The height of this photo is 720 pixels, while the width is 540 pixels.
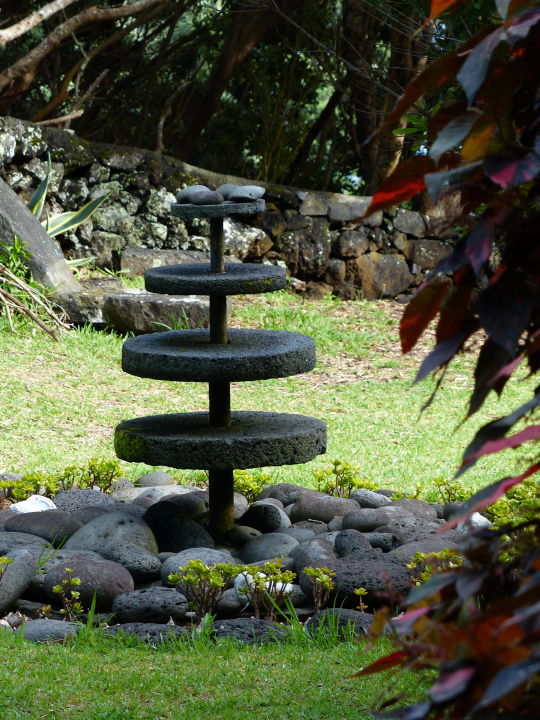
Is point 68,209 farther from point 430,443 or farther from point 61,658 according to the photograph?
point 61,658

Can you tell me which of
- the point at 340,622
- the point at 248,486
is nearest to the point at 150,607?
the point at 340,622

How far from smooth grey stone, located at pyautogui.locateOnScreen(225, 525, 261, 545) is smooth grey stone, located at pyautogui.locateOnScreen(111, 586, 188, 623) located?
0.80 m

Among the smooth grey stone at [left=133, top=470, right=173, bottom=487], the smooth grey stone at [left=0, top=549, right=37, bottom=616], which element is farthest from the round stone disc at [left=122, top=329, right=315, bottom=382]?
the smooth grey stone at [left=133, top=470, right=173, bottom=487]

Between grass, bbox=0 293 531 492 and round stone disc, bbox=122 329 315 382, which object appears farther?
grass, bbox=0 293 531 492

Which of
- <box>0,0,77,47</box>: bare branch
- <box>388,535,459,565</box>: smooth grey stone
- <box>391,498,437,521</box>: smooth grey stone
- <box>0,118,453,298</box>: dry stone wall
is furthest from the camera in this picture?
<box>0,118,453,298</box>: dry stone wall

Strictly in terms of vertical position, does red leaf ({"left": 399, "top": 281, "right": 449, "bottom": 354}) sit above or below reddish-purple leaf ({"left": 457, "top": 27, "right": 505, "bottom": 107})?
below

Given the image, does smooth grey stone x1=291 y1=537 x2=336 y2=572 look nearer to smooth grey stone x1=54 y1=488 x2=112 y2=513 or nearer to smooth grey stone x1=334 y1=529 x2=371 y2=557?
smooth grey stone x1=334 y1=529 x2=371 y2=557

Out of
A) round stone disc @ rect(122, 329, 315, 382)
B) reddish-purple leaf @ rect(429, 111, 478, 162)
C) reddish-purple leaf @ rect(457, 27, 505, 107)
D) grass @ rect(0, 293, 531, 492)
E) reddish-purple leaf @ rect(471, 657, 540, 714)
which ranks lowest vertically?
grass @ rect(0, 293, 531, 492)

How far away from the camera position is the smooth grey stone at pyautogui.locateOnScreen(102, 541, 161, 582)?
3801mm

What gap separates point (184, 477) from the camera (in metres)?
5.70

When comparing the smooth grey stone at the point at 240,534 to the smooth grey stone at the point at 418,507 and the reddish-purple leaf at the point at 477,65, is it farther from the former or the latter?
the reddish-purple leaf at the point at 477,65

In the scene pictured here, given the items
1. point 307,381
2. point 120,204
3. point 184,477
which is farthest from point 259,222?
point 184,477

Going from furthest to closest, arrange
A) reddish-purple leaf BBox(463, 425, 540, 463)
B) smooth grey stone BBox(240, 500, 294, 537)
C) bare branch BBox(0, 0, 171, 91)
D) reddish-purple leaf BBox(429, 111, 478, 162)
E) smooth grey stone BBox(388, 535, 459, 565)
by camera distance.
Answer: bare branch BBox(0, 0, 171, 91), smooth grey stone BBox(240, 500, 294, 537), smooth grey stone BBox(388, 535, 459, 565), reddish-purple leaf BBox(429, 111, 478, 162), reddish-purple leaf BBox(463, 425, 540, 463)

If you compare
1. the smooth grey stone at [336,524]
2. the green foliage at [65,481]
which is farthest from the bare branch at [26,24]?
the smooth grey stone at [336,524]
